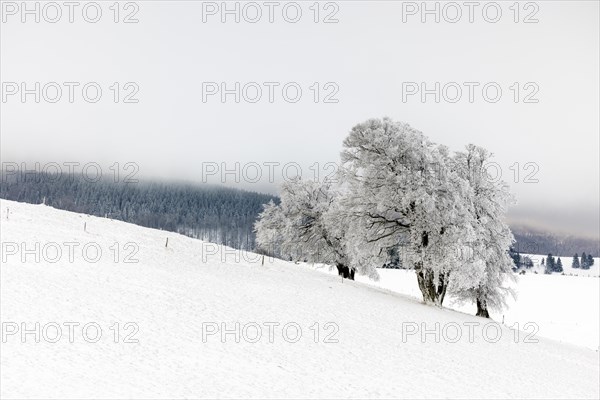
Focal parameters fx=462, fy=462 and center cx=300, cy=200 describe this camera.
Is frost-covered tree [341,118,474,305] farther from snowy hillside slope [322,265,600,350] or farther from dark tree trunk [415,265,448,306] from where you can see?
snowy hillside slope [322,265,600,350]

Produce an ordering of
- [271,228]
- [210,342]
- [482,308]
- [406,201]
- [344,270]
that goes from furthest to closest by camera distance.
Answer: [271,228]
[344,270]
[482,308]
[406,201]
[210,342]

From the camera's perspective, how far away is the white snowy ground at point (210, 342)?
10125 millimetres

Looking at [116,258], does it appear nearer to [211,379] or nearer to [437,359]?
[211,379]

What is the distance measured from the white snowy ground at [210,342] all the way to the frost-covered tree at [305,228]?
18.8m

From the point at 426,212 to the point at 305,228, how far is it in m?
19.1

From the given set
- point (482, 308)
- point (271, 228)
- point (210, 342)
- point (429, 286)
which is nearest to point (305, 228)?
point (271, 228)

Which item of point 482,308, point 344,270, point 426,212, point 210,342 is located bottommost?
point 482,308

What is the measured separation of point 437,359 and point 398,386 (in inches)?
171

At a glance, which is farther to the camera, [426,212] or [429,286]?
[429,286]

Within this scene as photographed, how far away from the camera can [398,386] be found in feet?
41.0

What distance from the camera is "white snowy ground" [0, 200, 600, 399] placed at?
33.2ft

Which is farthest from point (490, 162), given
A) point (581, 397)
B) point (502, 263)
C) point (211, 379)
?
point (211, 379)

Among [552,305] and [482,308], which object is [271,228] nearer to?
[482,308]

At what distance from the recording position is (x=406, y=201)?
27.6 metres
